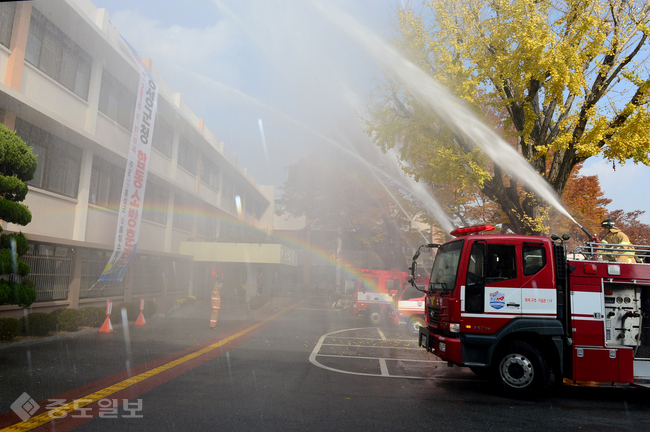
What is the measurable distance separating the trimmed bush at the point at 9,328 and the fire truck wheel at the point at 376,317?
1211cm

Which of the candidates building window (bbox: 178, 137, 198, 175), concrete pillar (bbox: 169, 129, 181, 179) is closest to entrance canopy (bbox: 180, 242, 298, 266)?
concrete pillar (bbox: 169, 129, 181, 179)

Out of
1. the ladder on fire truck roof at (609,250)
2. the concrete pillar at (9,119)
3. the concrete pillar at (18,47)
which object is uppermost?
the concrete pillar at (18,47)

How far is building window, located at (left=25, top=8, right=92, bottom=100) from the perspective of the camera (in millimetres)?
12562

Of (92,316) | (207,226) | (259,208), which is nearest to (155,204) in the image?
(207,226)

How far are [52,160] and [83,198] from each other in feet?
6.23

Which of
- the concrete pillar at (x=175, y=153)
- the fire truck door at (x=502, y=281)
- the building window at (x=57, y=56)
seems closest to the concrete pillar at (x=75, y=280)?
the building window at (x=57, y=56)

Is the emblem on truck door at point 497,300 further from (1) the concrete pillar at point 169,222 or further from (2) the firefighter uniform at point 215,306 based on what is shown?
(1) the concrete pillar at point 169,222

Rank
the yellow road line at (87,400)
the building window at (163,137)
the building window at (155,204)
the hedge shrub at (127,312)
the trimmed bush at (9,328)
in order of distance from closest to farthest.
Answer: the yellow road line at (87,400)
the trimmed bush at (9,328)
the hedge shrub at (127,312)
the building window at (155,204)
the building window at (163,137)

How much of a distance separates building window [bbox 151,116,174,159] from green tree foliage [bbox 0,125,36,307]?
12.6 metres

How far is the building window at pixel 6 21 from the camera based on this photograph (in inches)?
443

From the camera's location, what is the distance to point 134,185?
606 inches

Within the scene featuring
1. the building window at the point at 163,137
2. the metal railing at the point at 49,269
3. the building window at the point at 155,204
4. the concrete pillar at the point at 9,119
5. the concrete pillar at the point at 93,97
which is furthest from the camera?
the building window at the point at 163,137

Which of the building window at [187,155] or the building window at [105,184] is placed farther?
the building window at [187,155]

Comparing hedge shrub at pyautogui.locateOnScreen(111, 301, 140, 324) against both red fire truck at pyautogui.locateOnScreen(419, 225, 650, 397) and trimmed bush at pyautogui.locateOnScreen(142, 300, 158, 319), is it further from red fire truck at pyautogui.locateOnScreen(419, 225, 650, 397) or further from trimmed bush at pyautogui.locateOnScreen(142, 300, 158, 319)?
red fire truck at pyautogui.locateOnScreen(419, 225, 650, 397)
